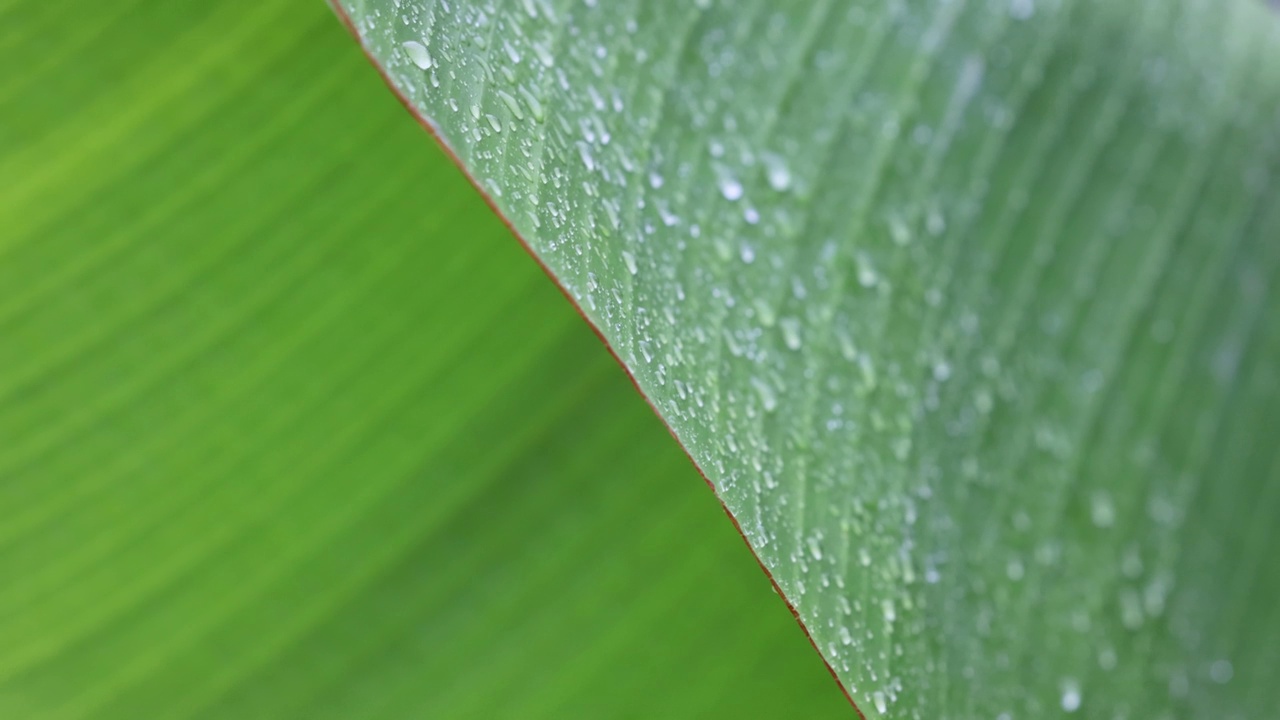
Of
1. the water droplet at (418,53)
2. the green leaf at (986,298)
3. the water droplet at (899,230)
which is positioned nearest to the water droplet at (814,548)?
the green leaf at (986,298)

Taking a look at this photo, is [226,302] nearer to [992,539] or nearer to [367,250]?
[367,250]

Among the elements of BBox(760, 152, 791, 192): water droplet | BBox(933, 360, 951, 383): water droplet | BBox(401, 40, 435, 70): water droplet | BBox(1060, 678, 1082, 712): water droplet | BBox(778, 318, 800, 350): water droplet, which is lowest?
BBox(1060, 678, 1082, 712): water droplet

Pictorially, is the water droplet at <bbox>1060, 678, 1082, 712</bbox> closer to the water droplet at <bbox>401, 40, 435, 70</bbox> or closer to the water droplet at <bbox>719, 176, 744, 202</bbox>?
the water droplet at <bbox>719, 176, 744, 202</bbox>

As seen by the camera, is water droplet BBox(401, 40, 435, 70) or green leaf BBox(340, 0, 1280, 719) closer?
green leaf BBox(340, 0, 1280, 719)

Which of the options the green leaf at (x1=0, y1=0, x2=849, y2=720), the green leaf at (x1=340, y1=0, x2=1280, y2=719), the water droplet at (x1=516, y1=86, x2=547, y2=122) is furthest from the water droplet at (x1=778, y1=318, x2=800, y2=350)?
the green leaf at (x1=0, y1=0, x2=849, y2=720)

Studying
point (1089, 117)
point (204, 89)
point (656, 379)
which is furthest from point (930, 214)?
point (204, 89)
